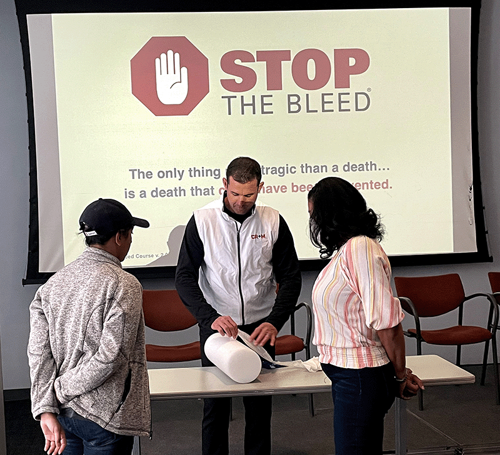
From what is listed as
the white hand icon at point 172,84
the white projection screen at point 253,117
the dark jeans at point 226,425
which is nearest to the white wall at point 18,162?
the white projection screen at point 253,117

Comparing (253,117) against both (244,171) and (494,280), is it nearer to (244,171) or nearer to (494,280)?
(244,171)

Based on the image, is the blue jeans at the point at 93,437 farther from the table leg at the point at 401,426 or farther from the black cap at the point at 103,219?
the table leg at the point at 401,426

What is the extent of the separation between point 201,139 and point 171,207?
54 cm

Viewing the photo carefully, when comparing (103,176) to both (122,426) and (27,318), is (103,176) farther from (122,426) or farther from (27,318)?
(122,426)

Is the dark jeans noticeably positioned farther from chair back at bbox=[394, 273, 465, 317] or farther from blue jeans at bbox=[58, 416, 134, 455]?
chair back at bbox=[394, 273, 465, 317]

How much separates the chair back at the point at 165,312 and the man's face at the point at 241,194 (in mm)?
1581

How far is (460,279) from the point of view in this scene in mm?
4652

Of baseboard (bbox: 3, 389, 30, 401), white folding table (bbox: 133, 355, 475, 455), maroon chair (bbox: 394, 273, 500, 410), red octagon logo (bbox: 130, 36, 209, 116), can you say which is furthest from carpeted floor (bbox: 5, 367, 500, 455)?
red octagon logo (bbox: 130, 36, 209, 116)

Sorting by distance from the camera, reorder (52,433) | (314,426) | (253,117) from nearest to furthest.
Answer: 1. (52,433)
2. (314,426)
3. (253,117)

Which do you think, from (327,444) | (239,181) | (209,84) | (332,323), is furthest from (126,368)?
(209,84)

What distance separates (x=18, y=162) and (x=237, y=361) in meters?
2.85

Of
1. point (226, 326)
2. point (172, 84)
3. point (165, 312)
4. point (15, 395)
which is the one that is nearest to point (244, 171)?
point (226, 326)

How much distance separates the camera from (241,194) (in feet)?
8.71

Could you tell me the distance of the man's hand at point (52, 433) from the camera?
5.56 ft
